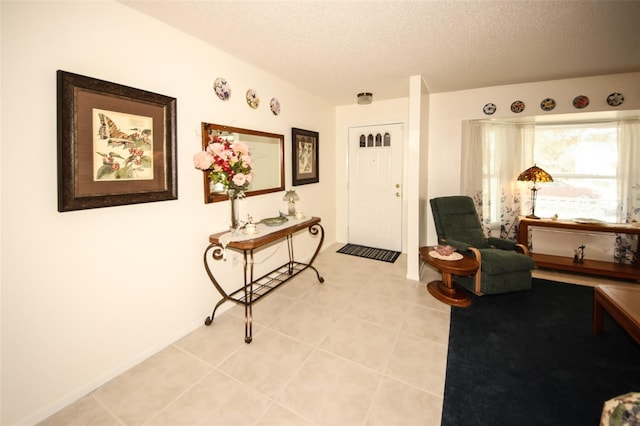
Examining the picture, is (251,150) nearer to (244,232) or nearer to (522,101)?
(244,232)

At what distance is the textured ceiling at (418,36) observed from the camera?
1.87m

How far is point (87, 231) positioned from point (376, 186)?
3.76 meters

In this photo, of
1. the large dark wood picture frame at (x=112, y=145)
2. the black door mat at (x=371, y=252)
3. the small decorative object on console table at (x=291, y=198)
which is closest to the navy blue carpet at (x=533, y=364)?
the black door mat at (x=371, y=252)

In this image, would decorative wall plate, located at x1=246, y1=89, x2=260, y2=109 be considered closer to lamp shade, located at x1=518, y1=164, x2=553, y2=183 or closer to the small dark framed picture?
the small dark framed picture

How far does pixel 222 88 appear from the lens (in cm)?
255

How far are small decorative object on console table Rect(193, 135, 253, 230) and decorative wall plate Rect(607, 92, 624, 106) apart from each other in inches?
164

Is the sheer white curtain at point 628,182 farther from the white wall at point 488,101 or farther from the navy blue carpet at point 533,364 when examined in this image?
the navy blue carpet at point 533,364

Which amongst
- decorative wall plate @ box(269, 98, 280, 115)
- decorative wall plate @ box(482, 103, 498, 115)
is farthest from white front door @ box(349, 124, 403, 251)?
decorative wall plate @ box(269, 98, 280, 115)

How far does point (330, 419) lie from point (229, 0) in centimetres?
263

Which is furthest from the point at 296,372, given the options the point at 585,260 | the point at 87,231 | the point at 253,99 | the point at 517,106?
the point at 585,260

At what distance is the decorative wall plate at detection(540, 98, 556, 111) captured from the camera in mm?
3422

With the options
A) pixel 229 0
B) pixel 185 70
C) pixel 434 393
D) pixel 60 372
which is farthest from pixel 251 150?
pixel 434 393

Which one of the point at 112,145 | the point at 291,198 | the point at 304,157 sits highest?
the point at 304,157

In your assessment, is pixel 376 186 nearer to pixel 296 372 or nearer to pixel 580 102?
pixel 580 102
